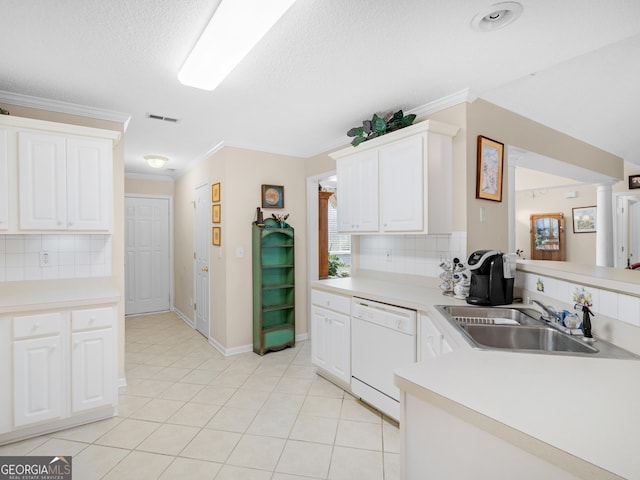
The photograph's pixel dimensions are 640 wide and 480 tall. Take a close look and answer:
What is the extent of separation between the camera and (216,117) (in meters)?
3.06

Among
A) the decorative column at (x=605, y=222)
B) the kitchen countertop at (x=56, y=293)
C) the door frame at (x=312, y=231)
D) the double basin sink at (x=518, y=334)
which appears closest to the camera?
the double basin sink at (x=518, y=334)

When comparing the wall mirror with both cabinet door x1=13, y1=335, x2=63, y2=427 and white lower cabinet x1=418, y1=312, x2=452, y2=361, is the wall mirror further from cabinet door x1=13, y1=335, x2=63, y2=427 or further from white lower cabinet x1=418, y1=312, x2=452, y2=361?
cabinet door x1=13, y1=335, x2=63, y2=427

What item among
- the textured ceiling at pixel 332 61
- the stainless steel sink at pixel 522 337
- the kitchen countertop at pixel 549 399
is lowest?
the stainless steel sink at pixel 522 337

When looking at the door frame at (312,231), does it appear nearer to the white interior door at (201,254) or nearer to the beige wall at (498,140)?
the white interior door at (201,254)

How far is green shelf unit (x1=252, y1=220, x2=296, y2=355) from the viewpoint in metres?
3.80

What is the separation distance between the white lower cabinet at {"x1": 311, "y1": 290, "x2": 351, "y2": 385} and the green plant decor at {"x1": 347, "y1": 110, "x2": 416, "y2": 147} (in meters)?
1.43

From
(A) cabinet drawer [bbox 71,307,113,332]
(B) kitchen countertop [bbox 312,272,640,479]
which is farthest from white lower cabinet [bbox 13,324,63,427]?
(B) kitchen countertop [bbox 312,272,640,479]

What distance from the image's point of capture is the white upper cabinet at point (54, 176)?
2.35m

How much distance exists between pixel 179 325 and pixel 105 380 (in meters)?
2.69

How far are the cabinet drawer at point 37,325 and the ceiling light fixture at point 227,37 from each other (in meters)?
1.82

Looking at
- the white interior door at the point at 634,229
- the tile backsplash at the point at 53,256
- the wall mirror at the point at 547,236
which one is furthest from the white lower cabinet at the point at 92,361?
the wall mirror at the point at 547,236

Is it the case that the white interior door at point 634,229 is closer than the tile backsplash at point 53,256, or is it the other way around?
the tile backsplash at point 53,256

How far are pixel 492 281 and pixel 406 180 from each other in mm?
970

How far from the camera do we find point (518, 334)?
1.68 meters
